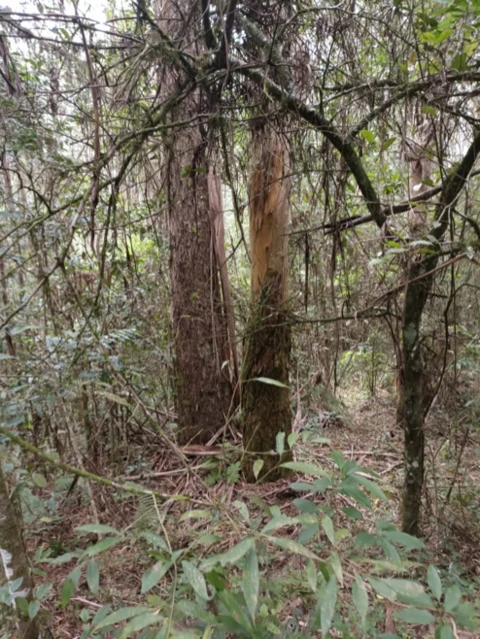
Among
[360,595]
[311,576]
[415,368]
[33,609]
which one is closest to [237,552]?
[311,576]

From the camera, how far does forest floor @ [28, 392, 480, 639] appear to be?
193 cm

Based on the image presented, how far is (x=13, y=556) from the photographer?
4.21 feet

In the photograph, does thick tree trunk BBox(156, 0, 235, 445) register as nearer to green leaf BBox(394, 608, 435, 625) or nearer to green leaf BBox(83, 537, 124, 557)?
green leaf BBox(83, 537, 124, 557)

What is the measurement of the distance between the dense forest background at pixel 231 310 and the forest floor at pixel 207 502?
0.06 feet

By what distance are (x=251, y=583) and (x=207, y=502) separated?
1.78 ft

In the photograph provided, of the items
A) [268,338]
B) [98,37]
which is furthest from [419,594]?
[98,37]

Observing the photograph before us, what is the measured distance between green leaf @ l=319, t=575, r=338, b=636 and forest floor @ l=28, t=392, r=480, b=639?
41 centimetres

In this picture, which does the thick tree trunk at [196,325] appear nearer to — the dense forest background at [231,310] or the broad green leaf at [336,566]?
the dense forest background at [231,310]

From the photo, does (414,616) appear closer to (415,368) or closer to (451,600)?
(451,600)

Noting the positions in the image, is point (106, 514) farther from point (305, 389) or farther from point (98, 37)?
point (98, 37)

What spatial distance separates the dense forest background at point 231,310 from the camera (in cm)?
135

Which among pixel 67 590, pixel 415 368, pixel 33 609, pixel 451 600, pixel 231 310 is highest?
pixel 231 310

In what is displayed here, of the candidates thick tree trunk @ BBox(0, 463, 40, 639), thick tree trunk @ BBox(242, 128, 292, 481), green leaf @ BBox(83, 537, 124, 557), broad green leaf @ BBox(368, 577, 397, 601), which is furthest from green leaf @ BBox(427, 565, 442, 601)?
thick tree trunk @ BBox(242, 128, 292, 481)

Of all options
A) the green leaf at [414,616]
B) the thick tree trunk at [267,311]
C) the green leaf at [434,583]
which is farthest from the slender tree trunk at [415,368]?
the green leaf at [414,616]
